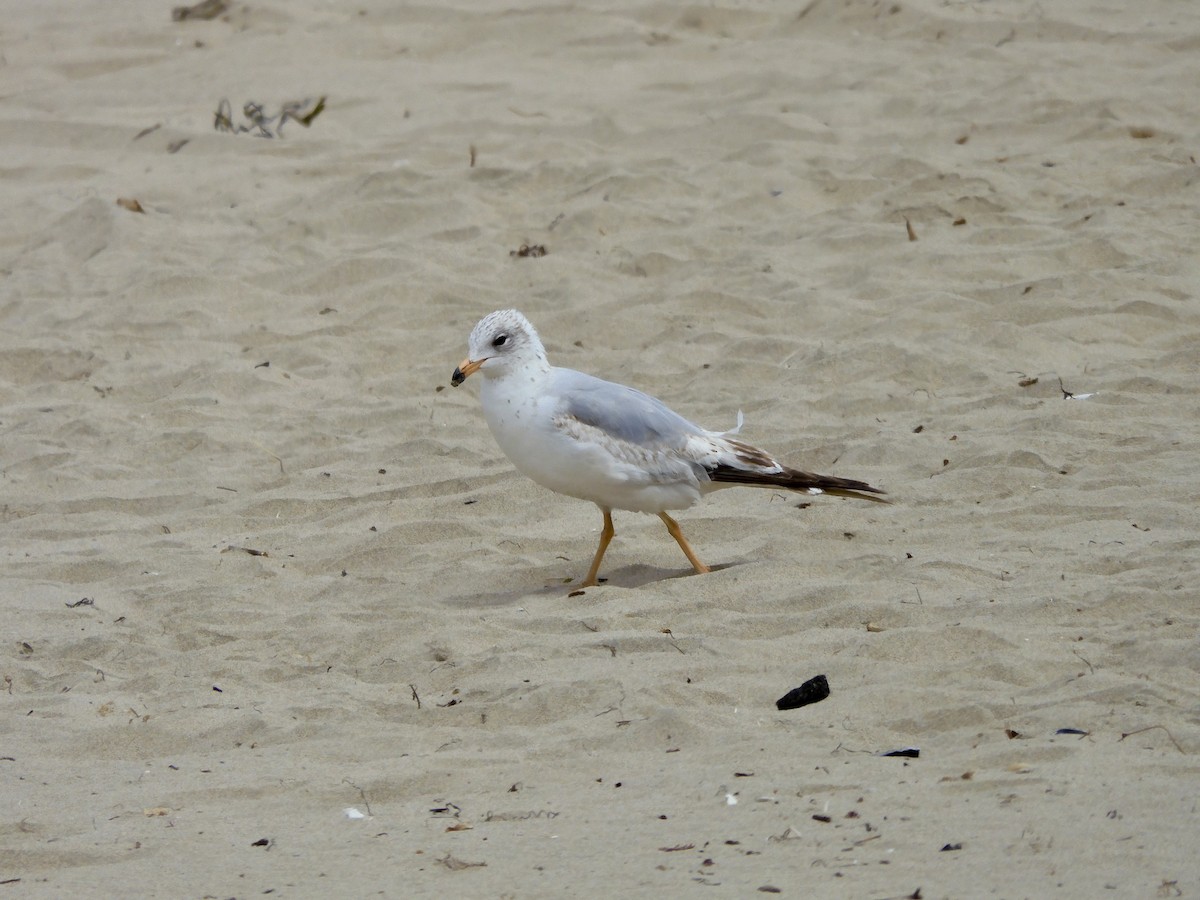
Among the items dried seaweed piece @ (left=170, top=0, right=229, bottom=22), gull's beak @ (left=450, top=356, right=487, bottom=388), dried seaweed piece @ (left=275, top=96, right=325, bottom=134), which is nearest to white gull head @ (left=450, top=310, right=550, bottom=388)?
gull's beak @ (left=450, top=356, right=487, bottom=388)

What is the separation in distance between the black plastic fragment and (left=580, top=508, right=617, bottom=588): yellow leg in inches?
49.6

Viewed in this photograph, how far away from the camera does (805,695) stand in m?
3.84

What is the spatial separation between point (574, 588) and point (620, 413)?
0.57 metres

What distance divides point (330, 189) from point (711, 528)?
158 inches

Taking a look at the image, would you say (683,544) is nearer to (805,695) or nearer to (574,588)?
(574,588)

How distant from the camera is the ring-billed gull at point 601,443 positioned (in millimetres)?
5020

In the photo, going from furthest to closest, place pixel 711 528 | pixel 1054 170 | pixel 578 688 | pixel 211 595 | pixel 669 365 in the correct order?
pixel 1054 170, pixel 669 365, pixel 711 528, pixel 211 595, pixel 578 688

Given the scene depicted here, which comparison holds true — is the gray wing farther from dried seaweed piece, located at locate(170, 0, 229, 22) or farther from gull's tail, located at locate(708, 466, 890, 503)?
dried seaweed piece, located at locate(170, 0, 229, 22)

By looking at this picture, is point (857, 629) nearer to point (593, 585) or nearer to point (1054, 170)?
point (593, 585)

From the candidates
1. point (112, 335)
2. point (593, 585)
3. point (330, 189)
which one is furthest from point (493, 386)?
point (330, 189)

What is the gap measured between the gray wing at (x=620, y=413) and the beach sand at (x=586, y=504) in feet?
1.41

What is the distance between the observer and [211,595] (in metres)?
4.92

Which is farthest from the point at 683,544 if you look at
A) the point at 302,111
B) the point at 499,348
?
the point at 302,111

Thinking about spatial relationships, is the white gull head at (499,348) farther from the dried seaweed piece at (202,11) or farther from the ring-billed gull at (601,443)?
the dried seaweed piece at (202,11)
